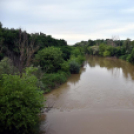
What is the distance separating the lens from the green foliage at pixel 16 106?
7551mm

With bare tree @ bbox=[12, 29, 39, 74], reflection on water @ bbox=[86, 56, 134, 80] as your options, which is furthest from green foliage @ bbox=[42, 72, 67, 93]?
reflection on water @ bbox=[86, 56, 134, 80]

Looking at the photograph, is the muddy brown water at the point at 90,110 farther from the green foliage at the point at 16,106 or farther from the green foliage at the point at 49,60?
the green foliage at the point at 49,60

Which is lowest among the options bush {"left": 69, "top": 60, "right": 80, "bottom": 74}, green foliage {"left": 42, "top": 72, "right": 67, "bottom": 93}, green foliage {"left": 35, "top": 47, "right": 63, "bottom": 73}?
green foliage {"left": 42, "top": 72, "right": 67, "bottom": 93}

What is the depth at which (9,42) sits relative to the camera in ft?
73.6

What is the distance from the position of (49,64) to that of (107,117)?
11.6m

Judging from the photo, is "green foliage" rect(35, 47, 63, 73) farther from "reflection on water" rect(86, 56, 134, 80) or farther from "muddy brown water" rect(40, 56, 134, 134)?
"reflection on water" rect(86, 56, 134, 80)

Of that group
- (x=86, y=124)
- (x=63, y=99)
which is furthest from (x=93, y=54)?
(x=86, y=124)

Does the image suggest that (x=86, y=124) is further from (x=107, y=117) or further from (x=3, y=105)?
(x=3, y=105)

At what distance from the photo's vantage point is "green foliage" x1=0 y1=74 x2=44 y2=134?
755 cm

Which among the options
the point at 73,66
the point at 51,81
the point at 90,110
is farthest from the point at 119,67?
the point at 90,110

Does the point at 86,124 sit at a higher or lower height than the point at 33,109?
lower

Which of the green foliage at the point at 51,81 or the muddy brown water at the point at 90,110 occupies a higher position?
the green foliage at the point at 51,81

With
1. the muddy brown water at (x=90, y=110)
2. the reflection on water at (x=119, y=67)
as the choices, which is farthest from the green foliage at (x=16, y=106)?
the reflection on water at (x=119, y=67)

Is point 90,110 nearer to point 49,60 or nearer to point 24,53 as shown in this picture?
point 24,53
